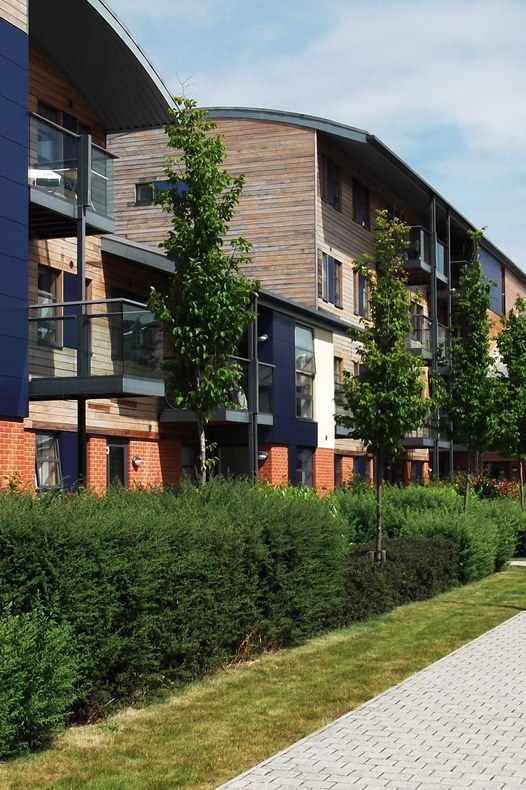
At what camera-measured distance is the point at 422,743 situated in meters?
7.89

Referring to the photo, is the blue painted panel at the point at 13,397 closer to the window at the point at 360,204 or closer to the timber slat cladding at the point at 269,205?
the timber slat cladding at the point at 269,205

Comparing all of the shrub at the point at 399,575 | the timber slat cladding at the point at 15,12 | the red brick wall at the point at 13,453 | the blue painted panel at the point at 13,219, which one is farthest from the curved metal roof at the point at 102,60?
the shrub at the point at 399,575

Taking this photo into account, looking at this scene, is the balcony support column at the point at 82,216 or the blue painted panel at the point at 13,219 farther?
the balcony support column at the point at 82,216

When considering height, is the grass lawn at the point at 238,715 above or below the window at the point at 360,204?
below

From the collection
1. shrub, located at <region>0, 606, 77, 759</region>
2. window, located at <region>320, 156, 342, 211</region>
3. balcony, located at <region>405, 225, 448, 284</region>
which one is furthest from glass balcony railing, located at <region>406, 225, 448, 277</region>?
shrub, located at <region>0, 606, 77, 759</region>

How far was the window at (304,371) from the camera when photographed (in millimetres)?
30922

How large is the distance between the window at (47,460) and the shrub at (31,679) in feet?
39.1

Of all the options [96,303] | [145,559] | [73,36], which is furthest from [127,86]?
[145,559]

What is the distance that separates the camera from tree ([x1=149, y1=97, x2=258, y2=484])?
1436cm

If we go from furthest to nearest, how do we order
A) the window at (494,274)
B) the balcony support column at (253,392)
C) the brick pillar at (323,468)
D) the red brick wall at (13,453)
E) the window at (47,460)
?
the window at (494,274) → the brick pillar at (323,468) → the balcony support column at (253,392) → the window at (47,460) → the red brick wall at (13,453)

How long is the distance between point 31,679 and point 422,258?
35158 millimetres

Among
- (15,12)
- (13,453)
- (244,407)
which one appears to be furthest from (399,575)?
(244,407)

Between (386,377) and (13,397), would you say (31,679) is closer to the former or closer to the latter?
(13,397)

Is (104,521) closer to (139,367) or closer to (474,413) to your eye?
(139,367)
